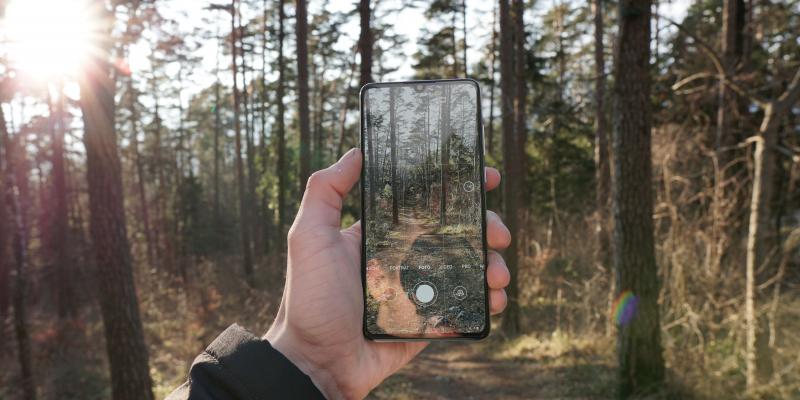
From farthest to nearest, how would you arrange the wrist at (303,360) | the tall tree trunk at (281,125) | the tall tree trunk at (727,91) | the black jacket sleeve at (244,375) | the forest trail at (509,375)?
the tall tree trunk at (281,125), the tall tree trunk at (727,91), the forest trail at (509,375), the wrist at (303,360), the black jacket sleeve at (244,375)

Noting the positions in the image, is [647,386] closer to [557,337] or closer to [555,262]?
[557,337]

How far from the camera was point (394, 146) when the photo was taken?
2.15 meters

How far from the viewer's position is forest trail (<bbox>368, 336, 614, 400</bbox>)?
282 inches

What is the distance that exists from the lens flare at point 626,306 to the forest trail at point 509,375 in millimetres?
1140

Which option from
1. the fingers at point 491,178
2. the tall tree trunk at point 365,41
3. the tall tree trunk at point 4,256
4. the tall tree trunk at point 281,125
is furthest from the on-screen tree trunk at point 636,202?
the tall tree trunk at point 281,125

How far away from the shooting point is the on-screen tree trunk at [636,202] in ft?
18.7

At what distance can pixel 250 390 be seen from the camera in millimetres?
1509

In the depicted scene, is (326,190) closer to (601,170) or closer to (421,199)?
(421,199)

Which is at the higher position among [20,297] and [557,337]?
[20,297]

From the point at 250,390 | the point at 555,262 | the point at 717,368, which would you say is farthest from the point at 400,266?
the point at 555,262

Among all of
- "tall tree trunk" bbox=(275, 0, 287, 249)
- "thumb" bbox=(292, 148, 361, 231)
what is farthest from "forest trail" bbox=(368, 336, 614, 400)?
"tall tree trunk" bbox=(275, 0, 287, 249)

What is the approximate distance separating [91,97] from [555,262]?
1176 cm

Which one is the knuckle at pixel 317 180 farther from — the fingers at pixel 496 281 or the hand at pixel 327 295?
the fingers at pixel 496 281

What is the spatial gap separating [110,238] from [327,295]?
15.6 feet
